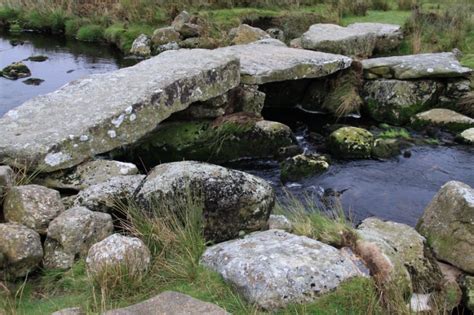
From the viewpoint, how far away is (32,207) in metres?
6.05

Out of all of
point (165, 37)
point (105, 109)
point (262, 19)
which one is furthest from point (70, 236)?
point (262, 19)

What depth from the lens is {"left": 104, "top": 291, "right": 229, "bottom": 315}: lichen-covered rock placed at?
4.23 m

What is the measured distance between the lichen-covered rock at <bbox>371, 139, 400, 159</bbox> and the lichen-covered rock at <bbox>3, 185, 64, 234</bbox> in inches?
238

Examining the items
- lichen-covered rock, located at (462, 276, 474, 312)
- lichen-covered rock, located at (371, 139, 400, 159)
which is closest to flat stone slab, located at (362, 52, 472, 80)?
lichen-covered rock, located at (371, 139, 400, 159)

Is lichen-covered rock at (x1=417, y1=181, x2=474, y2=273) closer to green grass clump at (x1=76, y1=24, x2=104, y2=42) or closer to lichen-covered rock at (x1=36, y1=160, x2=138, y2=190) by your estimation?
lichen-covered rock at (x1=36, y1=160, x2=138, y2=190)

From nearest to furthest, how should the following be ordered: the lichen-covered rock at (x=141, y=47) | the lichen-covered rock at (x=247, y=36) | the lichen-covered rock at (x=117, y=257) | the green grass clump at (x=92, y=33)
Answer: the lichen-covered rock at (x=117, y=257) < the lichen-covered rock at (x=247, y=36) < the lichen-covered rock at (x=141, y=47) < the green grass clump at (x=92, y=33)

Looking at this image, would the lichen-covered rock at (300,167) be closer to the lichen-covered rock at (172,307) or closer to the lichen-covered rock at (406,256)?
the lichen-covered rock at (406,256)

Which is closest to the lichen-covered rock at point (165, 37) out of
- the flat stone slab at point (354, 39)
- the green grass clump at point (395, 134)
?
the flat stone slab at point (354, 39)

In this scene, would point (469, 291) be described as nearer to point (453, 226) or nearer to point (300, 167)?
point (453, 226)

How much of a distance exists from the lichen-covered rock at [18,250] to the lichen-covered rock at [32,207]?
307 mm

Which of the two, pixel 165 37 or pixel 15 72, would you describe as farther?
pixel 165 37

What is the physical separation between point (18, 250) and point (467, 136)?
8664 millimetres

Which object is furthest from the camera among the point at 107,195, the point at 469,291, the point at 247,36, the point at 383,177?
the point at 247,36

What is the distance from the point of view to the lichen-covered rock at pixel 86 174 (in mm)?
7617
